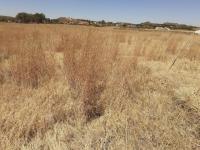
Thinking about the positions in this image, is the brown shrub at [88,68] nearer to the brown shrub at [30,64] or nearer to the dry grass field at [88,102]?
the dry grass field at [88,102]

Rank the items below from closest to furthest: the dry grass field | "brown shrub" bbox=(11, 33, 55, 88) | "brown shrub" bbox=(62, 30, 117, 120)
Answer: the dry grass field < "brown shrub" bbox=(62, 30, 117, 120) < "brown shrub" bbox=(11, 33, 55, 88)

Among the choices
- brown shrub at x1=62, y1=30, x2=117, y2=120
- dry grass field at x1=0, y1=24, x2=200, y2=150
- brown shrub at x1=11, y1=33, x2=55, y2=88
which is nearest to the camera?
dry grass field at x1=0, y1=24, x2=200, y2=150

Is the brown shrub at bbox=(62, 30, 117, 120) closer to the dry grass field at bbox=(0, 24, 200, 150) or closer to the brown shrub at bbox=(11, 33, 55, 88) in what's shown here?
the dry grass field at bbox=(0, 24, 200, 150)

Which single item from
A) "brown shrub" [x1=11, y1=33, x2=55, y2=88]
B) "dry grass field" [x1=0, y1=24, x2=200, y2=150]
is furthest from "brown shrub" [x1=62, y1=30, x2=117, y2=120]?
"brown shrub" [x1=11, y1=33, x2=55, y2=88]

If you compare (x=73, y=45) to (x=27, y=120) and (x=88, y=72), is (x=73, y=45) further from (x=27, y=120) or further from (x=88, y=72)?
(x=27, y=120)

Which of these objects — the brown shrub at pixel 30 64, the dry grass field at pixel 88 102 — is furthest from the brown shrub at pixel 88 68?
the brown shrub at pixel 30 64

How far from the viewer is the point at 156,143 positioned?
10.0 ft

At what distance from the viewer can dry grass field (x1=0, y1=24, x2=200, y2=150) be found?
10.0 ft

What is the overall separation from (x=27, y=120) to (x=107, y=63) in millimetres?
1849

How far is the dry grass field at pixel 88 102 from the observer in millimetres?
3055

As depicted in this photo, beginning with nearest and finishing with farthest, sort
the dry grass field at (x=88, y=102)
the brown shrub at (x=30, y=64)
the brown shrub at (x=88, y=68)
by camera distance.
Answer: the dry grass field at (x=88, y=102) → the brown shrub at (x=88, y=68) → the brown shrub at (x=30, y=64)

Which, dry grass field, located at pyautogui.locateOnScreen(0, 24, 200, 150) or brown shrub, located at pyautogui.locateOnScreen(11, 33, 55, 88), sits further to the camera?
brown shrub, located at pyautogui.locateOnScreen(11, 33, 55, 88)

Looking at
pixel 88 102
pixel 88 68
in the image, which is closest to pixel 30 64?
pixel 88 68

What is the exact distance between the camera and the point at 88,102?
3.78 m
